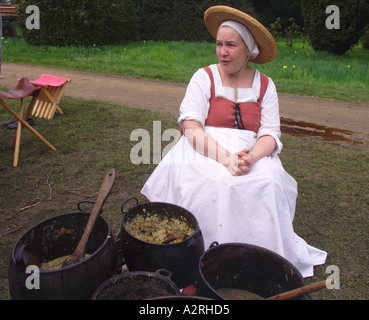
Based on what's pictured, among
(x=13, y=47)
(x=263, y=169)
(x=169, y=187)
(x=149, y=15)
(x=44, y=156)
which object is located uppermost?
(x=149, y=15)

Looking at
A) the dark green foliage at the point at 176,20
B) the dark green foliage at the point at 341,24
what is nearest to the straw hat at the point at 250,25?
the dark green foliage at the point at 341,24

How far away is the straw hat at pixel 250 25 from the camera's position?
2.29m

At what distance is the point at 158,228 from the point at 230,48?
4.23 feet

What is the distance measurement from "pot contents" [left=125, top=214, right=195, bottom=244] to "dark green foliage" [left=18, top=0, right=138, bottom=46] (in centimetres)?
1056

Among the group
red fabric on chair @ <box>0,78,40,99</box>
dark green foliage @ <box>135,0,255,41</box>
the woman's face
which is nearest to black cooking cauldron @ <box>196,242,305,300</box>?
the woman's face

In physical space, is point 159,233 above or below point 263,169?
below

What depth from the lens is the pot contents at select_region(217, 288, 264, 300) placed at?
182cm

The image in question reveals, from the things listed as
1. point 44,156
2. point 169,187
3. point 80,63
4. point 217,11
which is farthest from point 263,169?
point 80,63

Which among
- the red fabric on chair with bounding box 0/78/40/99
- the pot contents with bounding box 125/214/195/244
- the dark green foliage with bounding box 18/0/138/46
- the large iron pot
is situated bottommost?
the large iron pot

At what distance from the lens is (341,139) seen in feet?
16.6

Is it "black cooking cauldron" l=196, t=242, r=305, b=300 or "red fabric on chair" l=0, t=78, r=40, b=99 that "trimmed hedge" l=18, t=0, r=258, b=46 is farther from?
"black cooking cauldron" l=196, t=242, r=305, b=300
